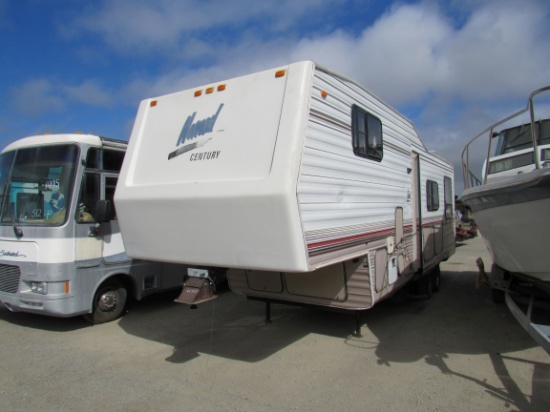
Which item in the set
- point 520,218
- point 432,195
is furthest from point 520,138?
point 520,218

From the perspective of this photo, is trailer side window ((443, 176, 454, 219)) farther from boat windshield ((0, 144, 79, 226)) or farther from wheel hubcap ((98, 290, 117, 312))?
boat windshield ((0, 144, 79, 226))

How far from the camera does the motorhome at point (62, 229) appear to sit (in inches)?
221

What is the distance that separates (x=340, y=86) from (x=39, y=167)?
14.5ft

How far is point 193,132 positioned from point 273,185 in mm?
1294

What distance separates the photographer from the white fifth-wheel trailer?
3.61 m

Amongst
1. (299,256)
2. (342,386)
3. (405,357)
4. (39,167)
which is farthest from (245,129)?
(39,167)

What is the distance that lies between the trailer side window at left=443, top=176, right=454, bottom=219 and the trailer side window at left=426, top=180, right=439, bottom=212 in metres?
0.97

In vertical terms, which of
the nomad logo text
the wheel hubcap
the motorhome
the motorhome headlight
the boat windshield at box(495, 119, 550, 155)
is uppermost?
the boat windshield at box(495, 119, 550, 155)

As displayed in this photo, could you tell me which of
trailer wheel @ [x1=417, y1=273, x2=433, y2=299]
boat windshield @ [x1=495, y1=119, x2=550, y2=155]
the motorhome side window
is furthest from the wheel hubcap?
boat windshield @ [x1=495, y1=119, x2=550, y2=155]

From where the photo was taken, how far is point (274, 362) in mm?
4824

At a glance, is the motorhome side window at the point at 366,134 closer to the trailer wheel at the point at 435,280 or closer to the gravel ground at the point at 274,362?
the gravel ground at the point at 274,362

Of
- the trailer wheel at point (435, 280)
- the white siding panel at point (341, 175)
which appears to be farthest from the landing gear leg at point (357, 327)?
the trailer wheel at point (435, 280)

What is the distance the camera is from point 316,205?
3779mm

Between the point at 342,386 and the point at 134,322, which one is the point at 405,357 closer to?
the point at 342,386
